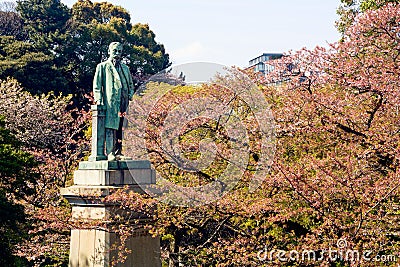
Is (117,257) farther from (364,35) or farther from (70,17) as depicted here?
(70,17)

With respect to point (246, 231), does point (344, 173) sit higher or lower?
higher

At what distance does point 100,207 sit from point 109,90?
169 centimetres

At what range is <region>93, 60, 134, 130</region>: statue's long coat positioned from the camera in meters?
7.28

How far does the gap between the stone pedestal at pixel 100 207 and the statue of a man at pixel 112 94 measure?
10.9 inches

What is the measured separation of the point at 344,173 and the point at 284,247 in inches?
64.6

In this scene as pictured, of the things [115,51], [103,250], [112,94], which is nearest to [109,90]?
[112,94]

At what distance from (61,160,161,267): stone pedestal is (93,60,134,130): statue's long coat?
670 mm

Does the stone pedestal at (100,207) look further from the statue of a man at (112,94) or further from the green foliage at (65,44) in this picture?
the green foliage at (65,44)

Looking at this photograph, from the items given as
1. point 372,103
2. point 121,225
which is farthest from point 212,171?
point 372,103

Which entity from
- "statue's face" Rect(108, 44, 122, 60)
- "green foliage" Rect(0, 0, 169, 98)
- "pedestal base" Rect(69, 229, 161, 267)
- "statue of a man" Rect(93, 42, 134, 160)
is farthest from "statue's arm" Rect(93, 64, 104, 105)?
"green foliage" Rect(0, 0, 169, 98)

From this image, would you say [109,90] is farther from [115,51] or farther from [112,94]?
[115,51]

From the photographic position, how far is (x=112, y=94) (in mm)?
7277

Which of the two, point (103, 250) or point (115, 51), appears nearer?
Result: point (103, 250)

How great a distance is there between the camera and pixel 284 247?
816 cm
